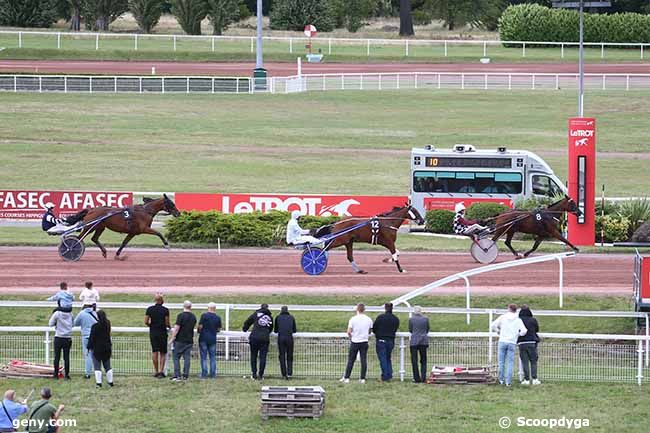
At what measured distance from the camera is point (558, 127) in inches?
1940

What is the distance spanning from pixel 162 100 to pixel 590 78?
1963cm

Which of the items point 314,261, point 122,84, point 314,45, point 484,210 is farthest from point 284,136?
point 314,261

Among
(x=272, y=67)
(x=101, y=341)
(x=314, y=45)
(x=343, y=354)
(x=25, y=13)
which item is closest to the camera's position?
(x=101, y=341)

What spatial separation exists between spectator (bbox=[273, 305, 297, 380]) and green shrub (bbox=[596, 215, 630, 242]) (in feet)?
43.9

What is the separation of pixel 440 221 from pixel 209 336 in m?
14.7

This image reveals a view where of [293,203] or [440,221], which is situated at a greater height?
[293,203]

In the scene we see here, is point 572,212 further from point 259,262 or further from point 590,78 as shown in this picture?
point 590,78

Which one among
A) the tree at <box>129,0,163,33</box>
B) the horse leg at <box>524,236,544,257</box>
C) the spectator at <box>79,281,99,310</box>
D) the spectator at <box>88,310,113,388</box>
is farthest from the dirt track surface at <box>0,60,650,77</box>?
the spectator at <box>88,310,113,388</box>

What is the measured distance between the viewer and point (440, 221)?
31.1 metres

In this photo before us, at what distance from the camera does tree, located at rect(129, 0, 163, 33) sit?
77.4 m

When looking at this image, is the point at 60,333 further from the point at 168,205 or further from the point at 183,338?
the point at 168,205

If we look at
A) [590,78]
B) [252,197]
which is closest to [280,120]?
[590,78]

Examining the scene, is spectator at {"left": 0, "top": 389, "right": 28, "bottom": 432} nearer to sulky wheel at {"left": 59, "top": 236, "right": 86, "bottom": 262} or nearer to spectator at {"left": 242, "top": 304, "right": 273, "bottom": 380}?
spectator at {"left": 242, "top": 304, "right": 273, "bottom": 380}

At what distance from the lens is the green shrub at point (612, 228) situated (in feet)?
94.3
